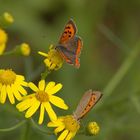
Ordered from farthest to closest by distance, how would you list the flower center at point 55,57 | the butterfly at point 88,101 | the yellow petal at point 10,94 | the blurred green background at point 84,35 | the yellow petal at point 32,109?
the blurred green background at point 84,35, the flower center at point 55,57, the yellow petal at point 10,94, the yellow petal at point 32,109, the butterfly at point 88,101

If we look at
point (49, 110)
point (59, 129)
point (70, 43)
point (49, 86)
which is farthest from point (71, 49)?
point (59, 129)

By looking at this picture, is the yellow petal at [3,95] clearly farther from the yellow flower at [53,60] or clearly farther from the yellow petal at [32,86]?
the yellow flower at [53,60]

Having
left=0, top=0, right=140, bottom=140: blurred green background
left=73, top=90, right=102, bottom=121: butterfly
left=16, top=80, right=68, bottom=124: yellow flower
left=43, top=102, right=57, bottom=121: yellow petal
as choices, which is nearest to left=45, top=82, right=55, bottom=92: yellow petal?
left=16, top=80, right=68, bottom=124: yellow flower

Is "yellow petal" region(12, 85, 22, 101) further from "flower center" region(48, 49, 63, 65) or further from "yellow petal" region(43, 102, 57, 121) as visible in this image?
"flower center" region(48, 49, 63, 65)

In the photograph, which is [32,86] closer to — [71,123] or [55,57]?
[55,57]

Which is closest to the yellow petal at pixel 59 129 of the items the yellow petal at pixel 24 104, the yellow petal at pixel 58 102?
the yellow petal at pixel 58 102
